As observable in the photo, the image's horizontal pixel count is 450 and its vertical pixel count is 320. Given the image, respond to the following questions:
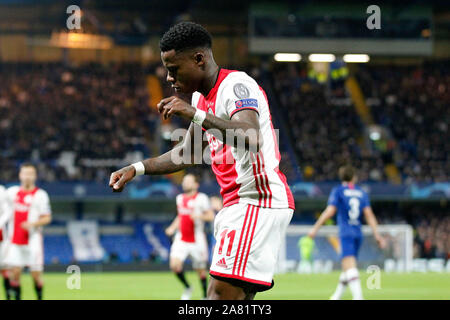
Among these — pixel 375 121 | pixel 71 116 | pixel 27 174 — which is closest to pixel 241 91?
pixel 27 174

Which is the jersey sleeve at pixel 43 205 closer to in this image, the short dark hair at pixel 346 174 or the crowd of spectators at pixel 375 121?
the short dark hair at pixel 346 174

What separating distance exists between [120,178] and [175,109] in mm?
932

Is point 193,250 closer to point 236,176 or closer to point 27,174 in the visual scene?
point 27,174

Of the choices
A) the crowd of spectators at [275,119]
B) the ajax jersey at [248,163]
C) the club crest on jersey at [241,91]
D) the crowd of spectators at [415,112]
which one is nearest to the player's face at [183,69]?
the ajax jersey at [248,163]

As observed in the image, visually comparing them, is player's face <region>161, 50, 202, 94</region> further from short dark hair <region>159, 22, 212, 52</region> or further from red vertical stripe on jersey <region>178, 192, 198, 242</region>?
red vertical stripe on jersey <region>178, 192, 198, 242</region>

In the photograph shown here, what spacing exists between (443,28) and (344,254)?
2922 cm

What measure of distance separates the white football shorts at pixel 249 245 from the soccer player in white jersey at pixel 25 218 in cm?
761

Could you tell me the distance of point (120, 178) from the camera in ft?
16.0

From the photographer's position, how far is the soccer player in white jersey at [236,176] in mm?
4566

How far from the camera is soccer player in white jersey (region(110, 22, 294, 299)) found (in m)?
4.57

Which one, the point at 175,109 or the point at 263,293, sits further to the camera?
the point at 263,293

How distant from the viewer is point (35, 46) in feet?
123

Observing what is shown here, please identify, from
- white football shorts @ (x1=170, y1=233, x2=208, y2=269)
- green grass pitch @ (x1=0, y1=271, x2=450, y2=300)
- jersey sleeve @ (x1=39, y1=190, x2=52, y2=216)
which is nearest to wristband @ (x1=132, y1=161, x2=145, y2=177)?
jersey sleeve @ (x1=39, y1=190, x2=52, y2=216)
